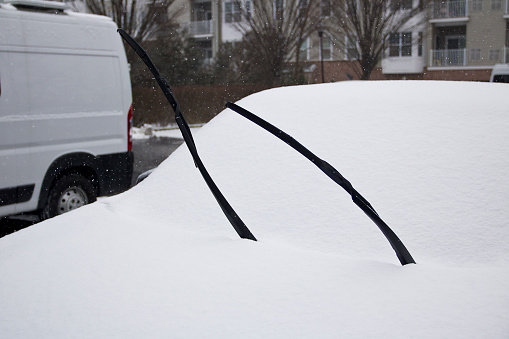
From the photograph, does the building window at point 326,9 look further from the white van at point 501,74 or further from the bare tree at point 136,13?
the white van at point 501,74

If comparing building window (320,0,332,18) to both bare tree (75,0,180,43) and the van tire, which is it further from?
the van tire

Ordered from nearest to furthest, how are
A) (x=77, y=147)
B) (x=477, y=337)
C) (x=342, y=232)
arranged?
(x=477, y=337)
(x=342, y=232)
(x=77, y=147)

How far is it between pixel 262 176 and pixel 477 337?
135cm

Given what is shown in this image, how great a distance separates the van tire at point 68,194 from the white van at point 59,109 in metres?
0.01

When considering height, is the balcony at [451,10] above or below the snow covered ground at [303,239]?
above

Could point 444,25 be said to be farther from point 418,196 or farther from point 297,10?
point 418,196

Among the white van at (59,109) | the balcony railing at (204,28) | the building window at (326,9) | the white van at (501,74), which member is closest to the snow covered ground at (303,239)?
the white van at (59,109)

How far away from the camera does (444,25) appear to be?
102ft

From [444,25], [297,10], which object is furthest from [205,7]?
[297,10]

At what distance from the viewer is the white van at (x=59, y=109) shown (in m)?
5.39

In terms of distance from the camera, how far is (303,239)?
8.13ft

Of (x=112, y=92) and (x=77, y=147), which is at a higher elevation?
(x=112, y=92)

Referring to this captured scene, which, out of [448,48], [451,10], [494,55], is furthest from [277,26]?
[448,48]

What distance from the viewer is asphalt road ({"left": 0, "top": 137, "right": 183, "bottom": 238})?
6.31 metres
